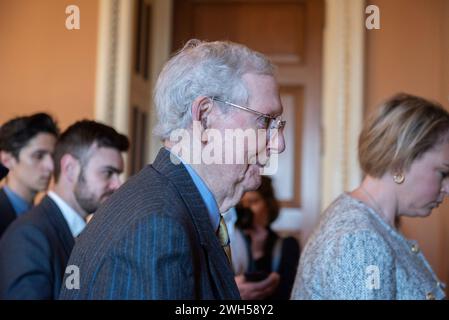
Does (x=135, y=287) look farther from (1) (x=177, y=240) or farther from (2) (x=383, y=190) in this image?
(2) (x=383, y=190)

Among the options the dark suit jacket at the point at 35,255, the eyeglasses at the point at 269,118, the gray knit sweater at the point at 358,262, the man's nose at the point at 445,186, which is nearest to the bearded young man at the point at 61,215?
the dark suit jacket at the point at 35,255

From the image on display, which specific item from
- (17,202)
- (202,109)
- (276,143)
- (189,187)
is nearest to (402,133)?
(276,143)

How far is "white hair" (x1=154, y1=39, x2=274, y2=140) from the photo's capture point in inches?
61.7

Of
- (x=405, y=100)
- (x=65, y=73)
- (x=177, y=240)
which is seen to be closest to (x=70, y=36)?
(x=65, y=73)

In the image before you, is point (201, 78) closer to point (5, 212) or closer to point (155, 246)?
point (155, 246)

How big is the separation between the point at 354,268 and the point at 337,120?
255cm

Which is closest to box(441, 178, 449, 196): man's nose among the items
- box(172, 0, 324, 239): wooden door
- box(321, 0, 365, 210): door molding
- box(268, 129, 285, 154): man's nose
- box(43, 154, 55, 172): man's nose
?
box(268, 129, 285, 154): man's nose

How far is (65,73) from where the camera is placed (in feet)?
14.0

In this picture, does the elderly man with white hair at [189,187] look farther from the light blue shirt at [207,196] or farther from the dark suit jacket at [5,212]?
the dark suit jacket at [5,212]

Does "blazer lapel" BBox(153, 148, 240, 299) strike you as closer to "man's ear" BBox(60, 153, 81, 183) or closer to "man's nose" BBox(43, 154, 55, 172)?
"man's ear" BBox(60, 153, 81, 183)

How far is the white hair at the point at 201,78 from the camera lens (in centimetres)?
157

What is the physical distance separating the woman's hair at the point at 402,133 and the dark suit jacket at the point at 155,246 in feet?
3.04

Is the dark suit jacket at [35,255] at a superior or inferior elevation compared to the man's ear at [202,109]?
inferior
